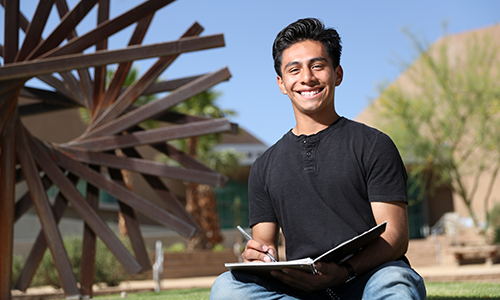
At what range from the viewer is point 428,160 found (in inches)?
871

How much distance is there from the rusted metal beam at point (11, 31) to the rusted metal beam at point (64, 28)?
0.19m

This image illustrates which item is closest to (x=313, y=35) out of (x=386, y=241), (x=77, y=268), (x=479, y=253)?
(x=386, y=241)

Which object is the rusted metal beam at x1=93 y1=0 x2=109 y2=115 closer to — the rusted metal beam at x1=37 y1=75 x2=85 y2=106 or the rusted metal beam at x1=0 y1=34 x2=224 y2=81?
the rusted metal beam at x1=37 y1=75 x2=85 y2=106

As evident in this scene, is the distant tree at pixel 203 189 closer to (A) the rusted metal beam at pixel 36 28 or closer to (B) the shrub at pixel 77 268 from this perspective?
(B) the shrub at pixel 77 268

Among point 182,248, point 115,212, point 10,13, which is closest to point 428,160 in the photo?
point 182,248

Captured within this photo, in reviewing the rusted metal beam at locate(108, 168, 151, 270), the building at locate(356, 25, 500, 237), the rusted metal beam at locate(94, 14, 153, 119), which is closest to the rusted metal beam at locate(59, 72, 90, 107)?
the rusted metal beam at locate(94, 14, 153, 119)

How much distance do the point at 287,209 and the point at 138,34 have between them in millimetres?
5943

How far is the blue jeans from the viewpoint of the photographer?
6.25ft

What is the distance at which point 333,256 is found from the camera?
1.94 meters

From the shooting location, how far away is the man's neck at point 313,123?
2.41 metres

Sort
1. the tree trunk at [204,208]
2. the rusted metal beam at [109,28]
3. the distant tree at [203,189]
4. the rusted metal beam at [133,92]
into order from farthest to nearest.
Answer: the tree trunk at [204,208] < the distant tree at [203,189] < the rusted metal beam at [133,92] < the rusted metal beam at [109,28]

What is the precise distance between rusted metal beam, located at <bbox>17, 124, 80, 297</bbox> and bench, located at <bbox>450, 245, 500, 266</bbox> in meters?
15.3

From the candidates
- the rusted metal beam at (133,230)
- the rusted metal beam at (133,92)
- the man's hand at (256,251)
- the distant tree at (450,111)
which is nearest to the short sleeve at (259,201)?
the man's hand at (256,251)

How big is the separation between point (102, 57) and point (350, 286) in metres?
4.19
